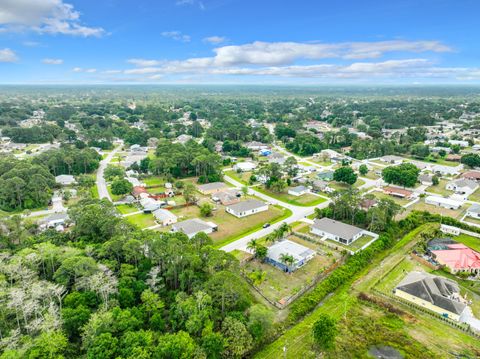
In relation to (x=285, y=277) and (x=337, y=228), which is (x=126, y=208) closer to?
(x=285, y=277)

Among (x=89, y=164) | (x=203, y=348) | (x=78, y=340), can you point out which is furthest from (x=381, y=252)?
(x=89, y=164)

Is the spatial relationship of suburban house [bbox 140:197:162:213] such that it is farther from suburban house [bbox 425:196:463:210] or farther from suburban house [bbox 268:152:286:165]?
suburban house [bbox 425:196:463:210]

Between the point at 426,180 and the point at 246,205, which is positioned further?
the point at 426,180

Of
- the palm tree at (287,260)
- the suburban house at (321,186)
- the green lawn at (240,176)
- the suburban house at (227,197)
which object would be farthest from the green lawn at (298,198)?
the palm tree at (287,260)

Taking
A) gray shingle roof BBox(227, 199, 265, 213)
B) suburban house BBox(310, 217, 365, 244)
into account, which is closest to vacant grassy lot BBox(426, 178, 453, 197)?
suburban house BBox(310, 217, 365, 244)

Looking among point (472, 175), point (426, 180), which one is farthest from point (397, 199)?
point (472, 175)

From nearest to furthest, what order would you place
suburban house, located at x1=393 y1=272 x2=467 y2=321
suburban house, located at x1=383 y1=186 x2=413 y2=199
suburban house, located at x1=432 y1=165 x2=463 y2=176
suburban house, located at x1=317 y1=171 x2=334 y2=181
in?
suburban house, located at x1=393 y1=272 x2=467 y2=321
suburban house, located at x1=383 y1=186 x2=413 y2=199
suburban house, located at x1=317 y1=171 x2=334 y2=181
suburban house, located at x1=432 y1=165 x2=463 y2=176

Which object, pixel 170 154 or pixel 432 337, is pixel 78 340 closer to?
pixel 432 337
